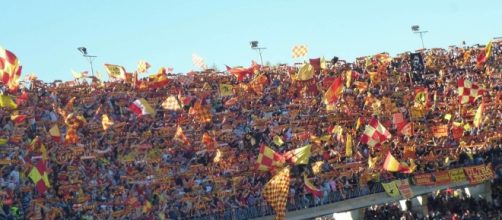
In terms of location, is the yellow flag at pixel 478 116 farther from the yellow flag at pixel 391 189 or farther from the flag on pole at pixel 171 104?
the flag on pole at pixel 171 104

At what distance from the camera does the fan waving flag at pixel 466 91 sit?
3098cm

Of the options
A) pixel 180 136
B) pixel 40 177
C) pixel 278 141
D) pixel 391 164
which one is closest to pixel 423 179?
pixel 391 164

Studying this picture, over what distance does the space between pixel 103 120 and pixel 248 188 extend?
15.2ft

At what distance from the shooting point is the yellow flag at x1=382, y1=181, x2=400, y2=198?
26.8 metres

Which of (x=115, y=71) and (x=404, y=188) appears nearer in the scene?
(x=404, y=188)

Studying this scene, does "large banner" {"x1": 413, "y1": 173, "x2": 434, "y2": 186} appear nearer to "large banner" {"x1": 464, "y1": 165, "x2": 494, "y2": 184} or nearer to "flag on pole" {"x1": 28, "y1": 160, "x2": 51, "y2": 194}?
"large banner" {"x1": 464, "y1": 165, "x2": 494, "y2": 184}

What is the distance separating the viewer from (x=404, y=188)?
27281mm

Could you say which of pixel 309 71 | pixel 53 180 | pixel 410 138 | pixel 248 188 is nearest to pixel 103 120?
pixel 53 180

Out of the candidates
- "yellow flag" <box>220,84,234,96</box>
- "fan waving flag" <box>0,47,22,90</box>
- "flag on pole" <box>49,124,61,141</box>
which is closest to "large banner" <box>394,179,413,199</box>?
"yellow flag" <box>220,84,234,96</box>

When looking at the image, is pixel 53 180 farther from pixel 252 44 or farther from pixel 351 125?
pixel 252 44

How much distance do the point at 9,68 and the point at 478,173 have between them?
628 inches

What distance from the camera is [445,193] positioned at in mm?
29891

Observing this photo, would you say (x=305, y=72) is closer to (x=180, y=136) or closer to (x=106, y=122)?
(x=180, y=136)

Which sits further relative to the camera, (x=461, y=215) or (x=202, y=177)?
(x=461, y=215)
